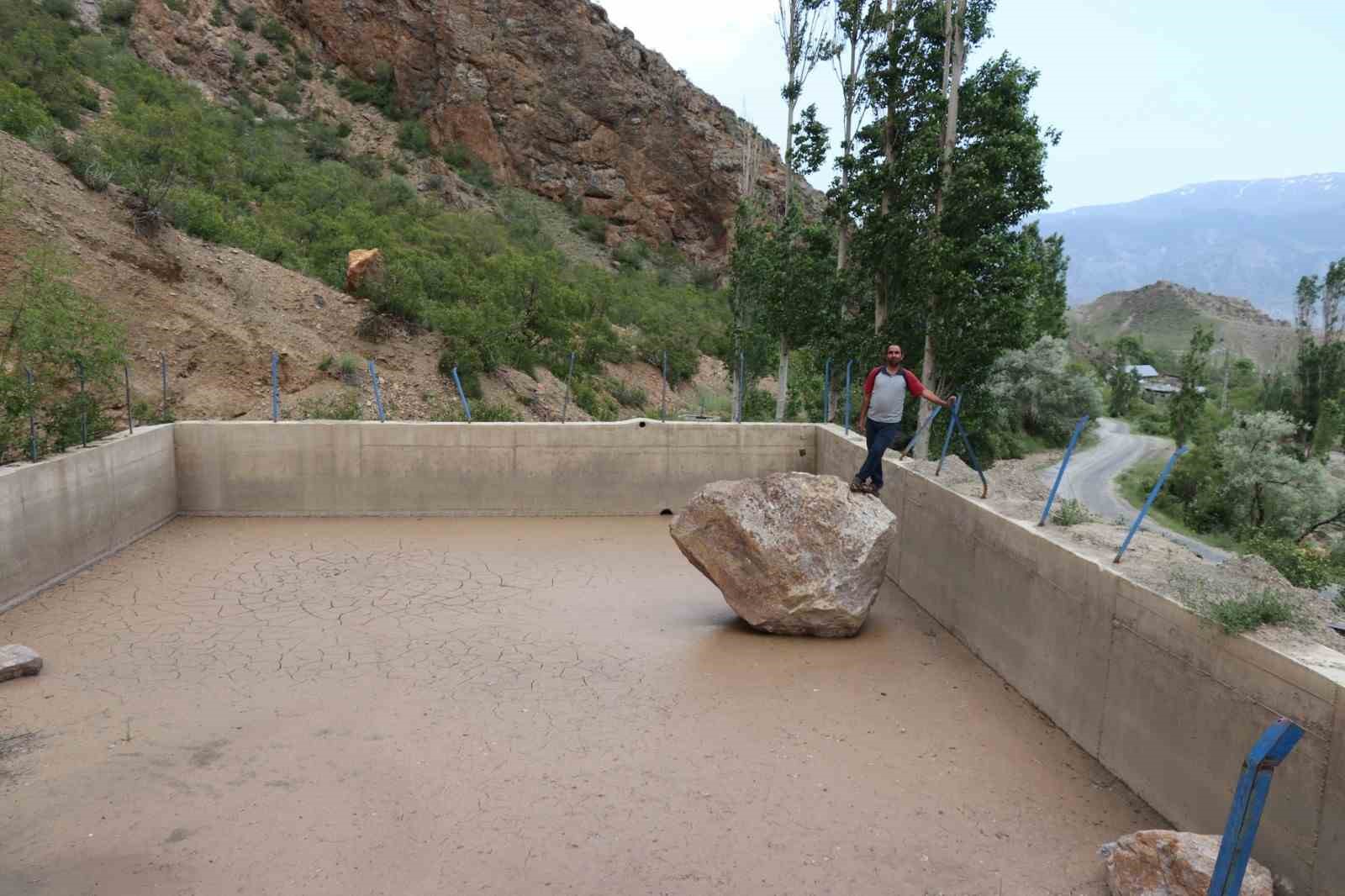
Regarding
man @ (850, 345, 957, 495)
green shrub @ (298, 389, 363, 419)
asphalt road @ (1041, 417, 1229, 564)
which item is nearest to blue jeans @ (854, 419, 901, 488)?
man @ (850, 345, 957, 495)

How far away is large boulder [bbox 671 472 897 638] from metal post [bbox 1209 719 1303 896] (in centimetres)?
489

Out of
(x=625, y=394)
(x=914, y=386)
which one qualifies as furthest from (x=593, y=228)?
(x=914, y=386)

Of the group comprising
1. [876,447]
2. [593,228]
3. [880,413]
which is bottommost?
[876,447]

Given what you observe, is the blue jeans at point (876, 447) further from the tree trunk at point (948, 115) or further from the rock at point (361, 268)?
the rock at point (361, 268)

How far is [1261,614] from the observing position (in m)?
4.65

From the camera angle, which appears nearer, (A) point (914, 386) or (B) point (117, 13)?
(A) point (914, 386)

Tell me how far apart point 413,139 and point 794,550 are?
33726 millimetres

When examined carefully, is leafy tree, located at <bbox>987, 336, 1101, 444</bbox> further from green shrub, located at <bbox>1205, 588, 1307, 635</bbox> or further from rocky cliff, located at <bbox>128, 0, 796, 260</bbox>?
A: green shrub, located at <bbox>1205, 588, 1307, 635</bbox>

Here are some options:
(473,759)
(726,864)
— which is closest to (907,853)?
(726,864)

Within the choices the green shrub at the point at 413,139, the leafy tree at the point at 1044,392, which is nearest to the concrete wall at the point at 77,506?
the green shrub at the point at 413,139

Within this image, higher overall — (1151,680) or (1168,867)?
(1151,680)

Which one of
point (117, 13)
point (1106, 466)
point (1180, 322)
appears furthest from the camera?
point (1180, 322)

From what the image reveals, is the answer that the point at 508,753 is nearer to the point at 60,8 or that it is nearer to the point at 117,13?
the point at 60,8

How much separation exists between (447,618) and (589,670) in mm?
1973
